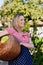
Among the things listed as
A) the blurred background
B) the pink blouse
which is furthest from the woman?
the blurred background

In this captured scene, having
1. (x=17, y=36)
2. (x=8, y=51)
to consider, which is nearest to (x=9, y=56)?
(x=8, y=51)

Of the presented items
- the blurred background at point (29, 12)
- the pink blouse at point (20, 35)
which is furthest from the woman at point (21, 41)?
the blurred background at point (29, 12)

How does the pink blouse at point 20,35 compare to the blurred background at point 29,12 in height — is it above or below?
above

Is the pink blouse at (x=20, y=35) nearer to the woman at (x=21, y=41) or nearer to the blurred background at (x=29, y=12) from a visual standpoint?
the woman at (x=21, y=41)

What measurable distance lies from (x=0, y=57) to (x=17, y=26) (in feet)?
1.99

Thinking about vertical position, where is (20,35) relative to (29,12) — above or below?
above

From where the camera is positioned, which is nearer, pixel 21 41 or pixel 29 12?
pixel 21 41

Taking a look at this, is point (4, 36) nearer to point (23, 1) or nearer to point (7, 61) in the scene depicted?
point (7, 61)

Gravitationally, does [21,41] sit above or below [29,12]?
above

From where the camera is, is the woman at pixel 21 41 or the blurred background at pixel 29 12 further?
the blurred background at pixel 29 12

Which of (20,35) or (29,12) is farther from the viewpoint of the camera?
(29,12)

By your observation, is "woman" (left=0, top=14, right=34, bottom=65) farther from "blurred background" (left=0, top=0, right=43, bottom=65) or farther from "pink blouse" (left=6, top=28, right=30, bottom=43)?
"blurred background" (left=0, top=0, right=43, bottom=65)

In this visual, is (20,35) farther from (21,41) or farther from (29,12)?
(29,12)

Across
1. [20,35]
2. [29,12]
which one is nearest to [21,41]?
[20,35]
